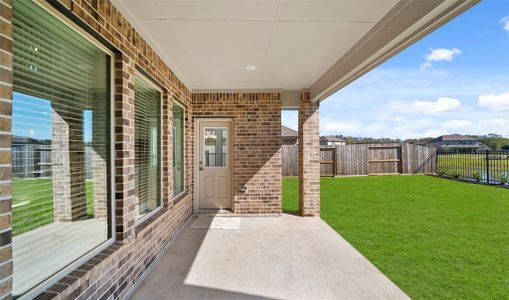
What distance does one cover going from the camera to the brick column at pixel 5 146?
127cm

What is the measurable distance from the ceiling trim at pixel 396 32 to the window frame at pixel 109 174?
2640 millimetres

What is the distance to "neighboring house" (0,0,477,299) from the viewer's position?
61.8 inches

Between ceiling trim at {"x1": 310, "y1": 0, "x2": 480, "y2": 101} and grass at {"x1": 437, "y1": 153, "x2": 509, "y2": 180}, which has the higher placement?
ceiling trim at {"x1": 310, "y1": 0, "x2": 480, "y2": 101}

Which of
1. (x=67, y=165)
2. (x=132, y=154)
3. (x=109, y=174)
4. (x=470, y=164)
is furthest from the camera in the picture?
(x=470, y=164)

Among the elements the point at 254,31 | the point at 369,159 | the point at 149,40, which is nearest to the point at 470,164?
the point at 369,159

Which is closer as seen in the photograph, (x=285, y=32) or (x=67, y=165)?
(x=67, y=165)

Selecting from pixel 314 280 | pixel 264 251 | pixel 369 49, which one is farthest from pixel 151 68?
pixel 314 280

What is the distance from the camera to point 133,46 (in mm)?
2713

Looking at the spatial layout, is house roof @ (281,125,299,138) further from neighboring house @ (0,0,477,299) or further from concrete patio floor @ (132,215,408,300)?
concrete patio floor @ (132,215,408,300)

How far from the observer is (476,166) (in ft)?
34.8

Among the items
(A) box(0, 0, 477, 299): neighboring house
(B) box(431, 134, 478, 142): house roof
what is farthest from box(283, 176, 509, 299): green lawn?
(B) box(431, 134, 478, 142): house roof

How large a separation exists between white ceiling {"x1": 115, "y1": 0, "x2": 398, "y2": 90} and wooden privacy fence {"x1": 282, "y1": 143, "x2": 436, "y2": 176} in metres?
8.22

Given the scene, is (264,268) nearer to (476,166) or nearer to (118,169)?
(118,169)

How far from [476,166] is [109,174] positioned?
1329cm
